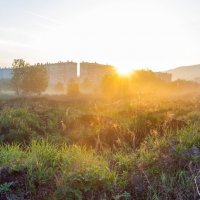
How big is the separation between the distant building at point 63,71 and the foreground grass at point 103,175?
286 ft

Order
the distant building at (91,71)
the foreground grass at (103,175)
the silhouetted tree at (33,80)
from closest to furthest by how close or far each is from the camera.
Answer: the foreground grass at (103,175) → the silhouetted tree at (33,80) → the distant building at (91,71)

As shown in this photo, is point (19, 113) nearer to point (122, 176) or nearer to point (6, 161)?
point (6, 161)

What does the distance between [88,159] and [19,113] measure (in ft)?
31.7

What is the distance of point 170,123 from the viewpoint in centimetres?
973

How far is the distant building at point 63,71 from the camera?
3730 inches

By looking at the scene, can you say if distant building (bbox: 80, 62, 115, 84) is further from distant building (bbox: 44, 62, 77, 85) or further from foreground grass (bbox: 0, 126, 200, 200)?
foreground grass (bbox: 0, 126, 200, 200)

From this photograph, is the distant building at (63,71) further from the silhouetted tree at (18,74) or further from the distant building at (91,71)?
the silhouetted tree at (18,74)

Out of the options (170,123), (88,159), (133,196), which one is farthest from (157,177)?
(170,123)

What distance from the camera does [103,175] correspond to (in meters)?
5.10

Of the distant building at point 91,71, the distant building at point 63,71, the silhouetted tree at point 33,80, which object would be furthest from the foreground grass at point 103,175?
the distant building at point 91,71

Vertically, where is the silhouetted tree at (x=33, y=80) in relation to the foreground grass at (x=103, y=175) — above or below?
above

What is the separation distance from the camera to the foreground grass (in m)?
4.84

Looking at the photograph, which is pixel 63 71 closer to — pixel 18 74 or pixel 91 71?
pixel 91 71

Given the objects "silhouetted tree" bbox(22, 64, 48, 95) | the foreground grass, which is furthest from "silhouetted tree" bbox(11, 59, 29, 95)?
the foreground grass
